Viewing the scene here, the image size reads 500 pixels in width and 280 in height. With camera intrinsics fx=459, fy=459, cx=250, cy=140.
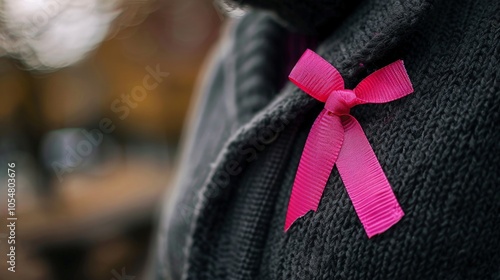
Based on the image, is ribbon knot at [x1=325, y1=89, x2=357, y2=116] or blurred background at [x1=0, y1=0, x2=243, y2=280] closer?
ribbon knot at [x1=325, y1=89, x2=357, y2=116]

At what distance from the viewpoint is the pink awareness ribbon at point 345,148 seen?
1.05 ft

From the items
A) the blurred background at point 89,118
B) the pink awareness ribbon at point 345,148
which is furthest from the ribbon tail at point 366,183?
the blurred background at point 89,118

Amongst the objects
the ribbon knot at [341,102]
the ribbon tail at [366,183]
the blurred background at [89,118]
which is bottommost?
the ribbon tail at [366,183]

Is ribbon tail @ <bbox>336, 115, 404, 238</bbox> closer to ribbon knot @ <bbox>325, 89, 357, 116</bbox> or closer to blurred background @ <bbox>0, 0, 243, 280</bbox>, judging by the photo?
ribbon knot @ <bbox>325, 89, 357, 116</bbox>

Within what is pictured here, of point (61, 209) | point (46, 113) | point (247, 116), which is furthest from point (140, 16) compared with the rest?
point (247, 116)

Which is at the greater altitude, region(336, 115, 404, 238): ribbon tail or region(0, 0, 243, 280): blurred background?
region(0, 0, 243, 280): blurred background

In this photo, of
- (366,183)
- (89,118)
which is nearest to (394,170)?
(366,183)

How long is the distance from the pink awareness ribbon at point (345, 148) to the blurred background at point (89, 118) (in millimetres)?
570

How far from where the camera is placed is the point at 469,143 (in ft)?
0.99

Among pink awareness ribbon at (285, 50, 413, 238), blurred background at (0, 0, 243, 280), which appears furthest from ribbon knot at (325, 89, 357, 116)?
blurred background at (0, 0, 243, 280)

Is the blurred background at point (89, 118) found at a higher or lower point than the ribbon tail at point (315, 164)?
higher

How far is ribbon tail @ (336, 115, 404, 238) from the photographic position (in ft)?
1.03

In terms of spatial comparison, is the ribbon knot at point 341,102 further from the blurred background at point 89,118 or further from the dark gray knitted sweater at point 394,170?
the blurred background at point 89,118

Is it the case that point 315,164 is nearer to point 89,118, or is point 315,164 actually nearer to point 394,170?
point 394,170
